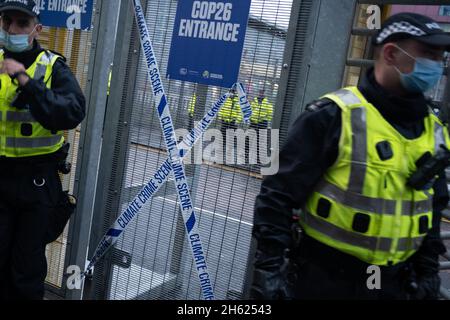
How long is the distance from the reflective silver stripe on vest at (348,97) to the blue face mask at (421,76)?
0.74 ft

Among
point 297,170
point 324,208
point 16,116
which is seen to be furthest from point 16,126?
point 324,208

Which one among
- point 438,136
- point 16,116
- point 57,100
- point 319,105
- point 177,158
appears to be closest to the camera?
Result: point 319,105

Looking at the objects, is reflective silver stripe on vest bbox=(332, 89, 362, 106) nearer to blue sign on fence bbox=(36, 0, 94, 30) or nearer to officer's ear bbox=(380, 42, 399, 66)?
officer's ear bbox=(380, 42, 399, 66)

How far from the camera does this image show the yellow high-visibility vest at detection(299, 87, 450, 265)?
89.2 inches

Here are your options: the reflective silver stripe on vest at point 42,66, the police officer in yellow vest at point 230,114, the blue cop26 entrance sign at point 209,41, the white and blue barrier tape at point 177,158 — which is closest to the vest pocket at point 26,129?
the reflective silver stripe on vest at point 42,66

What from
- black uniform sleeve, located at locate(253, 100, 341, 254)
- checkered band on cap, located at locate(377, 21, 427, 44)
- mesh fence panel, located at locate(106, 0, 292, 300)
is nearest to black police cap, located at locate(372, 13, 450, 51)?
checkered band on cap, located at locate(377, 21, 427, 44)

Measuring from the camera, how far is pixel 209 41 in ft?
11.5

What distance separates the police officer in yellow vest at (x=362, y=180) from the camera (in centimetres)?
228

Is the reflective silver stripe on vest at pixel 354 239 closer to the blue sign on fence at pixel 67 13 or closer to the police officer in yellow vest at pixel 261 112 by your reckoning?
the police officer in yellow vest at pixel 261 112

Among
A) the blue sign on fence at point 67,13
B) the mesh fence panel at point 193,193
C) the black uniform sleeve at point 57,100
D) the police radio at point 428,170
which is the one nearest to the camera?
the police radio at point 428,170

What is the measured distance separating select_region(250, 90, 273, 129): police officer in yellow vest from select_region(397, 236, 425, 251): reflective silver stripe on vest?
1.30m

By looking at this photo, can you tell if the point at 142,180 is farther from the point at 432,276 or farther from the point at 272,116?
the point at 432,276

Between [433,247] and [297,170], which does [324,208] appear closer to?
[297,170]

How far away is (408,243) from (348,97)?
727 mm
